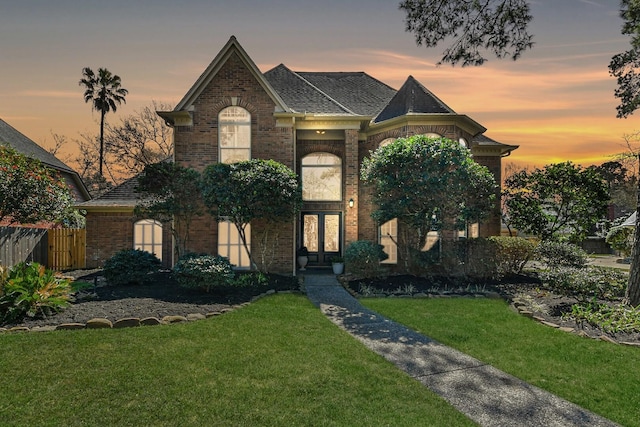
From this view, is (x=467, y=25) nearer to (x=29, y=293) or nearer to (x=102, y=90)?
(x=29, y=293)

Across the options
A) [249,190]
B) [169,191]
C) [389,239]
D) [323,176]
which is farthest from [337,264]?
[169,191]

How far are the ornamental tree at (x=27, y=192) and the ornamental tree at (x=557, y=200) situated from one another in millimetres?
15701

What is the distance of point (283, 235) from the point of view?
12.7 m

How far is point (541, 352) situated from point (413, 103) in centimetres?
1058

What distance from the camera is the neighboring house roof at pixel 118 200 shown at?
48.1ft

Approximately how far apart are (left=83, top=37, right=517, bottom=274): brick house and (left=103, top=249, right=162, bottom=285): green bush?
286 cm

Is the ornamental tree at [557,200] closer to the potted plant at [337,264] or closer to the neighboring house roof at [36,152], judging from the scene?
the potted plant at [337,264]

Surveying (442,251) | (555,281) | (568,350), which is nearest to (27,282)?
(568,350)

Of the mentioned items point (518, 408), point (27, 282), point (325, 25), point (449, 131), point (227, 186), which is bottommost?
point (518, 408)

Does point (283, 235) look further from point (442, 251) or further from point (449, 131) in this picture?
point (449, 131)

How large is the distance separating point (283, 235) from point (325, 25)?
7.04 metres

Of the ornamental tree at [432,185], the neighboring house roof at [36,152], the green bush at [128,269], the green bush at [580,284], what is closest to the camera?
the green bush at [580,284]

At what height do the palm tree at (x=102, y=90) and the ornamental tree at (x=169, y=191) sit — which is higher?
the palm tree at (x=102, y=90)

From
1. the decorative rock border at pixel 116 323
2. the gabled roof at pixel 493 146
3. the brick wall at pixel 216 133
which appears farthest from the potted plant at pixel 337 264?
the gabled roof at pixel 493 146
